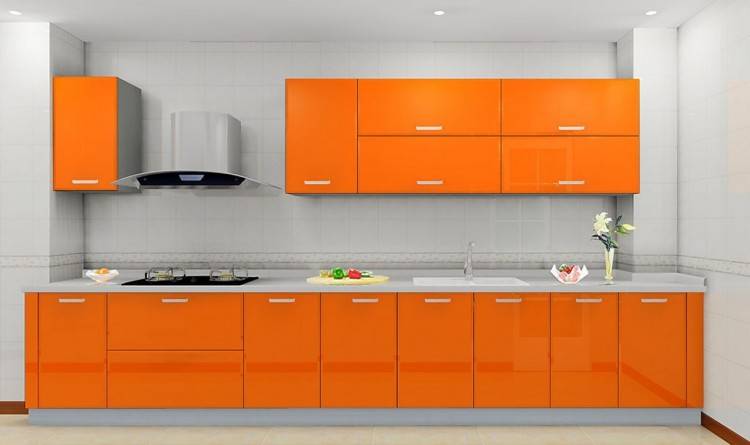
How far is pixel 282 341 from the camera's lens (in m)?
3.45

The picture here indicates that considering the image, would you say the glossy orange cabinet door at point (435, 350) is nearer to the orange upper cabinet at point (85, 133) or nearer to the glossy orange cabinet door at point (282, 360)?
the glossy orange cabinet door at point (282, 360)

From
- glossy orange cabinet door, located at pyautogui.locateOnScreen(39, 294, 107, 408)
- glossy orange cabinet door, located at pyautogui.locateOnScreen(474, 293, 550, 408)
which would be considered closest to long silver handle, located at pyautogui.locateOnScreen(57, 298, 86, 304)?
glossy orange cabinet door, located at pyautogui.locateOnScreen(39, 294, 107, 408)

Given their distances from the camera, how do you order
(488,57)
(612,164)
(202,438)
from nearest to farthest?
(202,438)
(612,164)
(488,57)

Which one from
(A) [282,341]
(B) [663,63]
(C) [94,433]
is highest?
(B) [663,63]

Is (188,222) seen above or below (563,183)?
below

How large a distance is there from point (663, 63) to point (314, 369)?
3.25 m

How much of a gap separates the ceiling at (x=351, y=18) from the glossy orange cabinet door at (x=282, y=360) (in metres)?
1.90

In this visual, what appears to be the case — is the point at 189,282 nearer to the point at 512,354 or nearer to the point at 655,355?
the point at 512,354

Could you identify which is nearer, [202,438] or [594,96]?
[202,438]

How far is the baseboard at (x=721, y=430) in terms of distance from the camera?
3112 mm

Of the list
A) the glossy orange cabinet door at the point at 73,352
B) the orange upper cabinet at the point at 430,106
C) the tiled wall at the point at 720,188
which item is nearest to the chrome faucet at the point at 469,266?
the orange upper cabinet at the point at 430,106

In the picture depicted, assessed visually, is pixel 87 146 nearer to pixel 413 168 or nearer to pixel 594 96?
pixel 413 168

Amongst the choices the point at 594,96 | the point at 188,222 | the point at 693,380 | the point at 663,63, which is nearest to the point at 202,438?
the point at 188,222

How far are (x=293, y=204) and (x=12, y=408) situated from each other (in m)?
2.42
